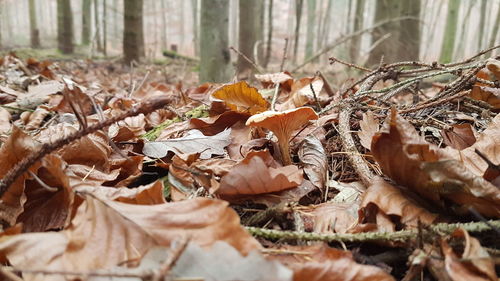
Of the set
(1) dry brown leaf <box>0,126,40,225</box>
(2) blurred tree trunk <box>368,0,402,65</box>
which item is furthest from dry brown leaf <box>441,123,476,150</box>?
(2) blurred tree trunk <box>368,0,402,65</box>

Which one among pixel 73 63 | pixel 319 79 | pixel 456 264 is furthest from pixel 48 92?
pixel 73 63

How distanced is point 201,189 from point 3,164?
561 mm

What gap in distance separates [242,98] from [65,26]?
433 inches

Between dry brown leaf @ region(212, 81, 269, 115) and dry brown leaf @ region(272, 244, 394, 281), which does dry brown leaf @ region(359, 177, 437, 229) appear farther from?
dry brown leaf @ region(212, 81, 269, 115)

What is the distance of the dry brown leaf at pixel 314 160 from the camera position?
3.77 feet

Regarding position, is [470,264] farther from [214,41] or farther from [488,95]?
[214,41]

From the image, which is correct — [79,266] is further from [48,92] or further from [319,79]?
[48,92]

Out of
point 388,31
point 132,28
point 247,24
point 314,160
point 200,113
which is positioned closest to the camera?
point 314,160

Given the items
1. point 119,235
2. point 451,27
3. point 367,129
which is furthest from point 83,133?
point 451,27

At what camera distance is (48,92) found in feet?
7.95

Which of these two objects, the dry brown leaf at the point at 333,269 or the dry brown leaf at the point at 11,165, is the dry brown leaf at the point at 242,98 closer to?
the dry brown leaf at the point at 11,165

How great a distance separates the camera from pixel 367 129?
133 centimetres

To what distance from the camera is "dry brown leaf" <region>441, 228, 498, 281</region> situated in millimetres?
695

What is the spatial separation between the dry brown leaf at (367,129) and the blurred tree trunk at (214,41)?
3.37 m
